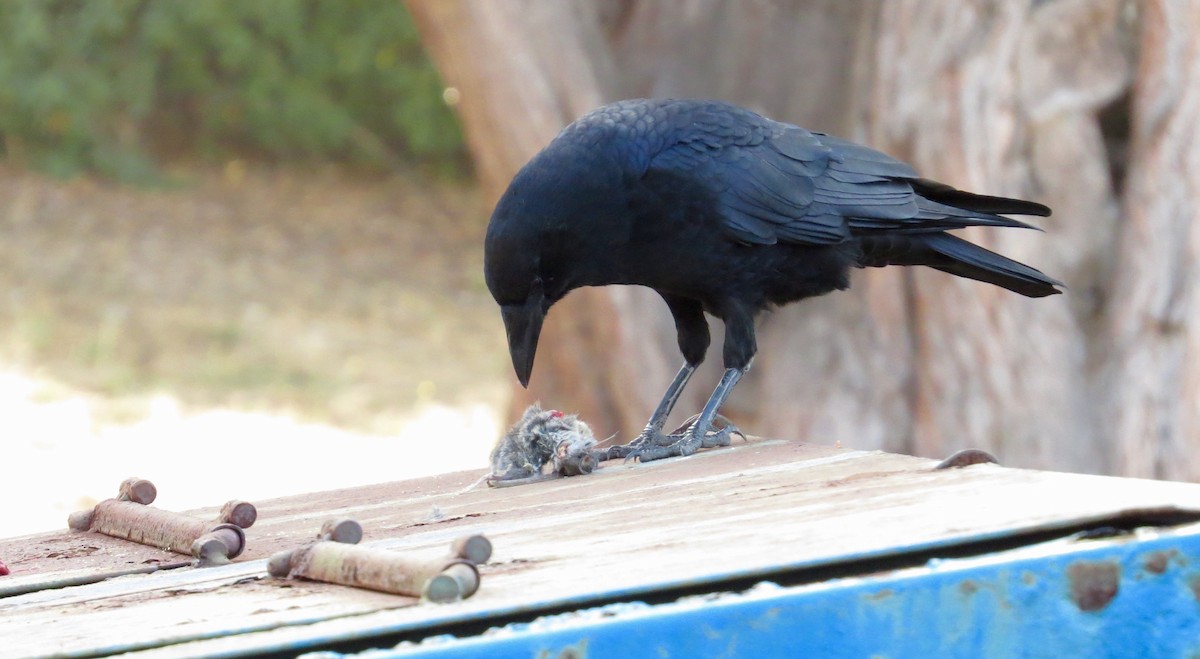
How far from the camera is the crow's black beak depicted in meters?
3.73

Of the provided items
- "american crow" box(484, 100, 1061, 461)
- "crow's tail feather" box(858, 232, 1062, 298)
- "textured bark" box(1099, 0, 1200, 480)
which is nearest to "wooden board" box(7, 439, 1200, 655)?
"american crow" box(484, 100, 1061, 461)

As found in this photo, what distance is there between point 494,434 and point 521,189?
705 cm

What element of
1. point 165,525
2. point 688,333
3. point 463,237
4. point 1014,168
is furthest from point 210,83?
point 165,525

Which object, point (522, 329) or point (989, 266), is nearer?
point (522, 329)

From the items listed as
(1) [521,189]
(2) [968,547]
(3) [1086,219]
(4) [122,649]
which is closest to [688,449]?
(1) [521,189]

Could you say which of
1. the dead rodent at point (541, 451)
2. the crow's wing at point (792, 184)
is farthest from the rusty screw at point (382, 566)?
the crow's wing at point (792, 184)

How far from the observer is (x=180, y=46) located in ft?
50.8

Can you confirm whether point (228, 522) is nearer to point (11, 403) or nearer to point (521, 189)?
point (521, 189)

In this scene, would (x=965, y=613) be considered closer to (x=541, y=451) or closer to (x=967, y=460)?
(x=967, y=460)

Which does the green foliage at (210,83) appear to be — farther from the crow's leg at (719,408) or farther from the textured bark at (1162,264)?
the crow's leg at (719,408)

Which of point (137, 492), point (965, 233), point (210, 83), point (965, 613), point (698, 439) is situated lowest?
point (965, 613)

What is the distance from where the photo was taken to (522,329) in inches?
147

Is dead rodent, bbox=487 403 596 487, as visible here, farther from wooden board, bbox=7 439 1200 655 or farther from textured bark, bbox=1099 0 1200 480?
textured bark, bbox=1099 0 1200 480

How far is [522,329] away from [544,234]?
0.25 m
